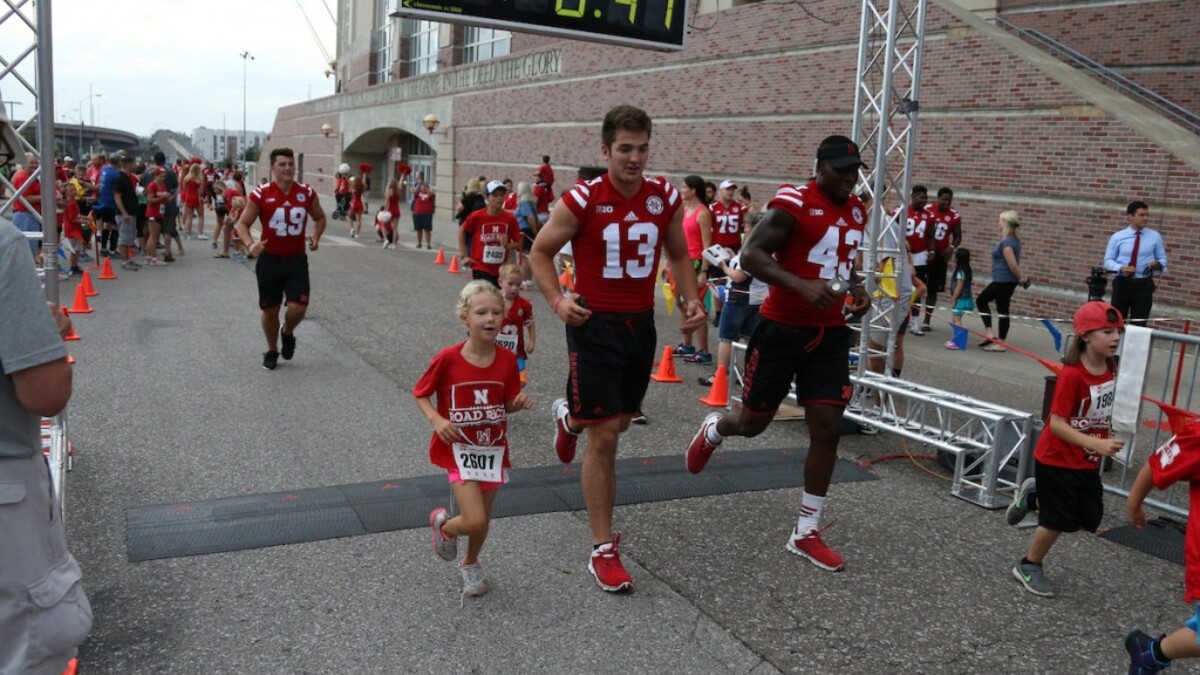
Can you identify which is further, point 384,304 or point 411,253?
point 411,253

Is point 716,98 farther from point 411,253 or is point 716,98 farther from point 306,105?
point 306,105

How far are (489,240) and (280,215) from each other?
1.99 meters

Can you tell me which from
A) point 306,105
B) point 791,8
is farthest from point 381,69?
point 791,8

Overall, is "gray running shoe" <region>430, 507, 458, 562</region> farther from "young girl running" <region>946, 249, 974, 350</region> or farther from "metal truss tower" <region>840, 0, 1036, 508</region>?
"young girl running" <region>946, 249, 974, 350</region>

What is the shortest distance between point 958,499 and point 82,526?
17.1ft

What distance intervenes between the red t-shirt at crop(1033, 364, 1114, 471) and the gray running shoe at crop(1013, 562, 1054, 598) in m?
0.55

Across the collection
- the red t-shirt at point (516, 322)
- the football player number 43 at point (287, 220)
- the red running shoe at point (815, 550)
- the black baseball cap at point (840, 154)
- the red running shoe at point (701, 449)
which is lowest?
the red running shoe at point (815, 550)

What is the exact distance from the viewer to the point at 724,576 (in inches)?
181

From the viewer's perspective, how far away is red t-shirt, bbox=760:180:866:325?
4961mm

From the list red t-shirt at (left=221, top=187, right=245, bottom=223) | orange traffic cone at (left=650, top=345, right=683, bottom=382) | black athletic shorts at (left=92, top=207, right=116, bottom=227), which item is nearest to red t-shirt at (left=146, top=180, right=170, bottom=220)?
black athletic shorts at (left=92, top=207, right=116, bottom=227)

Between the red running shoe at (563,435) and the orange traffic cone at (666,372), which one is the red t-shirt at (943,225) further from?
the red running shoe at (563,435)

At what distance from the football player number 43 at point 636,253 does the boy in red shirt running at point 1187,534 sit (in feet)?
7.65

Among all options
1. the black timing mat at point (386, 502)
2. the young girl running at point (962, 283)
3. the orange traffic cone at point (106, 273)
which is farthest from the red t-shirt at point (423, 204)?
the black timing mat at point (386, 502)

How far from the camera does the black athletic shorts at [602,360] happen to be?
14.8 ft
